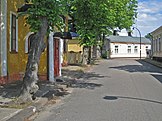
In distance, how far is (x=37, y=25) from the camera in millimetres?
10570

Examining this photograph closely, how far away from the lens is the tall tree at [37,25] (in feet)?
33.7

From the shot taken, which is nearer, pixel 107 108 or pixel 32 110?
pixel 32 110

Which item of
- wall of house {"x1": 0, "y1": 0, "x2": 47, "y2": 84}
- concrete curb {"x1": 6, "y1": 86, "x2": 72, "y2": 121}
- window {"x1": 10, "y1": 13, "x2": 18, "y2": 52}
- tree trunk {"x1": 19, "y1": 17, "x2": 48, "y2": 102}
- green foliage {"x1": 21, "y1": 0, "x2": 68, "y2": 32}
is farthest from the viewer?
window {"x1": 10, "y1": 13, "x2": 18, "y2": 52}

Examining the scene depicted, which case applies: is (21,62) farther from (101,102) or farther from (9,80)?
(101,102)

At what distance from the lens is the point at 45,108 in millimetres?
9773

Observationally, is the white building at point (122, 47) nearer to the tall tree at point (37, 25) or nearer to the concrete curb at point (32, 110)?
the concrete curb at point (32, 110)

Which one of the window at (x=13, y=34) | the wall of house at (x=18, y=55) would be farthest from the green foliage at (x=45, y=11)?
the window at (x=13, y=34)

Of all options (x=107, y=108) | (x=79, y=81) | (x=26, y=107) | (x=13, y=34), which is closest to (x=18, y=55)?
(x=13, y=34)

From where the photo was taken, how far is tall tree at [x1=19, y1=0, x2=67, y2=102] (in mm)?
10281

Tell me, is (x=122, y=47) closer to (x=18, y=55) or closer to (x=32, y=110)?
(x=18, y=55)

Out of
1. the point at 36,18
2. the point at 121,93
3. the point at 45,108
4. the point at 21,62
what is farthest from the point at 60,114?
the point at 21,62

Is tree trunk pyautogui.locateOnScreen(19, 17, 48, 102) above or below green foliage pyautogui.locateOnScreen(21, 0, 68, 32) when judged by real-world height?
below

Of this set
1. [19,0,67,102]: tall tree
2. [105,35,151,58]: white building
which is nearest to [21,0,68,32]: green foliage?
[19,0,67,102]: tall tree

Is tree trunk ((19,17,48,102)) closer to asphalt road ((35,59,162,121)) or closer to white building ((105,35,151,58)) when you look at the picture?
asphalt road ((35,59,162,121))
